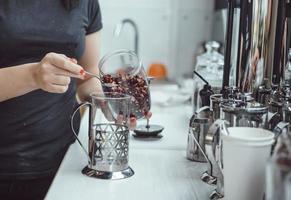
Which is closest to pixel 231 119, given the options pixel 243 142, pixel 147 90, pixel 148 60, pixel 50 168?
pixel 243 142

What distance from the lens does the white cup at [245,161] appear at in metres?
0.83

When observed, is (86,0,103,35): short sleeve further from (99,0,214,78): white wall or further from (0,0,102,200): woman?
(99,0,214,78): white wall

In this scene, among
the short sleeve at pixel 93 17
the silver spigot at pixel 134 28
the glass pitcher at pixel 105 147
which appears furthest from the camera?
the silver spigot at pixel 134 28

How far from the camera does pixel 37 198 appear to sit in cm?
142

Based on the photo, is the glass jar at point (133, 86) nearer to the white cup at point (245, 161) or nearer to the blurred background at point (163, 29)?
the white cup at point (245, 161)

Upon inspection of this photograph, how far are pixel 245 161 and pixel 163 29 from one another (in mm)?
2587

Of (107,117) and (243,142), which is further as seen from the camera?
(107,117)

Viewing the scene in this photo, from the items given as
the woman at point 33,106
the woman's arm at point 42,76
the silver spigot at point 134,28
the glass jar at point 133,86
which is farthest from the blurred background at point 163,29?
the woman's arm at point 42,76

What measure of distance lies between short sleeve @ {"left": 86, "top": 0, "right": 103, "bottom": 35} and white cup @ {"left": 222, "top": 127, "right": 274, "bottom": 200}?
0.86m

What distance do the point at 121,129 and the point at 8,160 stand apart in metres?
0.43

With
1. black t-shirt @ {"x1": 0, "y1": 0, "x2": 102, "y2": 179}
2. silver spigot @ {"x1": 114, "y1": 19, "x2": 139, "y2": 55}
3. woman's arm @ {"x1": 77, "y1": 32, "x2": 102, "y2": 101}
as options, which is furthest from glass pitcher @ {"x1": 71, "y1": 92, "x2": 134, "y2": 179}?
silver spigot @ {"x1": 114, "y1": 19, "x2": 139, "y2": 55}

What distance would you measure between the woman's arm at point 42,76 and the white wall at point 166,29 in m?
2.10

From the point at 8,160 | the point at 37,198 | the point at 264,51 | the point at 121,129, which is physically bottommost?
the point at 37,198

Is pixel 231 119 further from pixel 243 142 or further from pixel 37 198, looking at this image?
pixel 37 198
